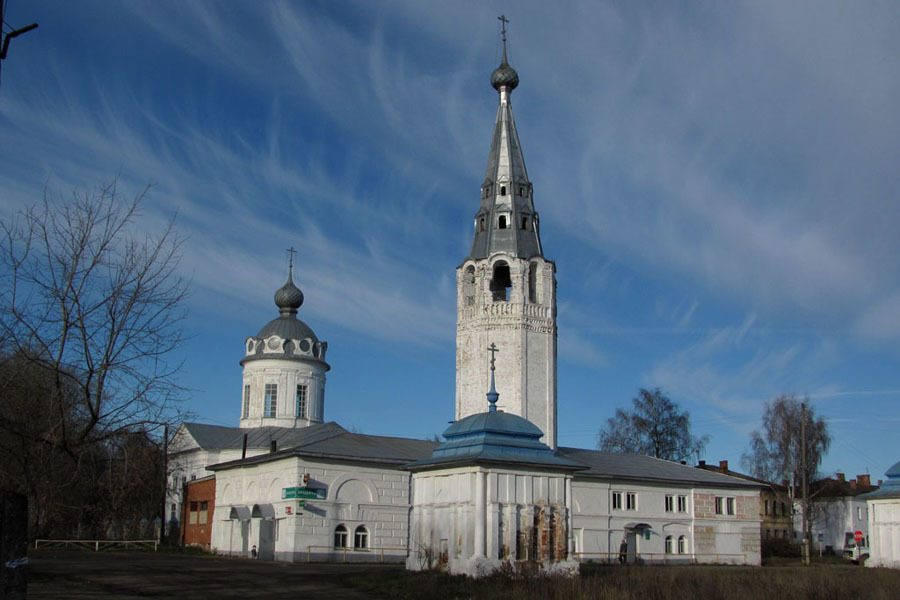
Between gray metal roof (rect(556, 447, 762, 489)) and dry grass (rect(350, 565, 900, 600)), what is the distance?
67.0ft

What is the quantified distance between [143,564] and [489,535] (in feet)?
34.1

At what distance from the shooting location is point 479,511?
18203mm

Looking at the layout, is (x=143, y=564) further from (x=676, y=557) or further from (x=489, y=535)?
(x=676, y=557)

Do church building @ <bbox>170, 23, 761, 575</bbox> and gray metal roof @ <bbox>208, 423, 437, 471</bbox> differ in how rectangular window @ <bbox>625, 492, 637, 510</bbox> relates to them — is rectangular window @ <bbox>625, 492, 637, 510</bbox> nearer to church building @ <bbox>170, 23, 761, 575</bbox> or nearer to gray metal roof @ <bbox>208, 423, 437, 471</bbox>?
church building @ <bbox>170, 23, 761, 575</bbox>

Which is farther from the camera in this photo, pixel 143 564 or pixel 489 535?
pixel 143 564

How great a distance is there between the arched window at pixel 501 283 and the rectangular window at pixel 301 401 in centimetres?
1501

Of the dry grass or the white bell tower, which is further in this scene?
the white bell tower

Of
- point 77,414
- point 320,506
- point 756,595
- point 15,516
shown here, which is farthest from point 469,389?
point 15,516

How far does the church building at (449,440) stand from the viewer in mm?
32781

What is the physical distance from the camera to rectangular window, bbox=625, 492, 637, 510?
39.7 metres

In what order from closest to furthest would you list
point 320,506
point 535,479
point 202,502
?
1. point 535,479
2. point 320,506
3. point 202,502

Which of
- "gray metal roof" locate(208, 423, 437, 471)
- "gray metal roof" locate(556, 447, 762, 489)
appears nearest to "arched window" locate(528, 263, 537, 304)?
"gray metal roof" locate(556, 447, 762, 489)

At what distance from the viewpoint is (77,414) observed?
11.5 meters

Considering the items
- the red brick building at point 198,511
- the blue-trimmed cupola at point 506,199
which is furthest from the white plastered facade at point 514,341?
the red brick building at point 198,511
